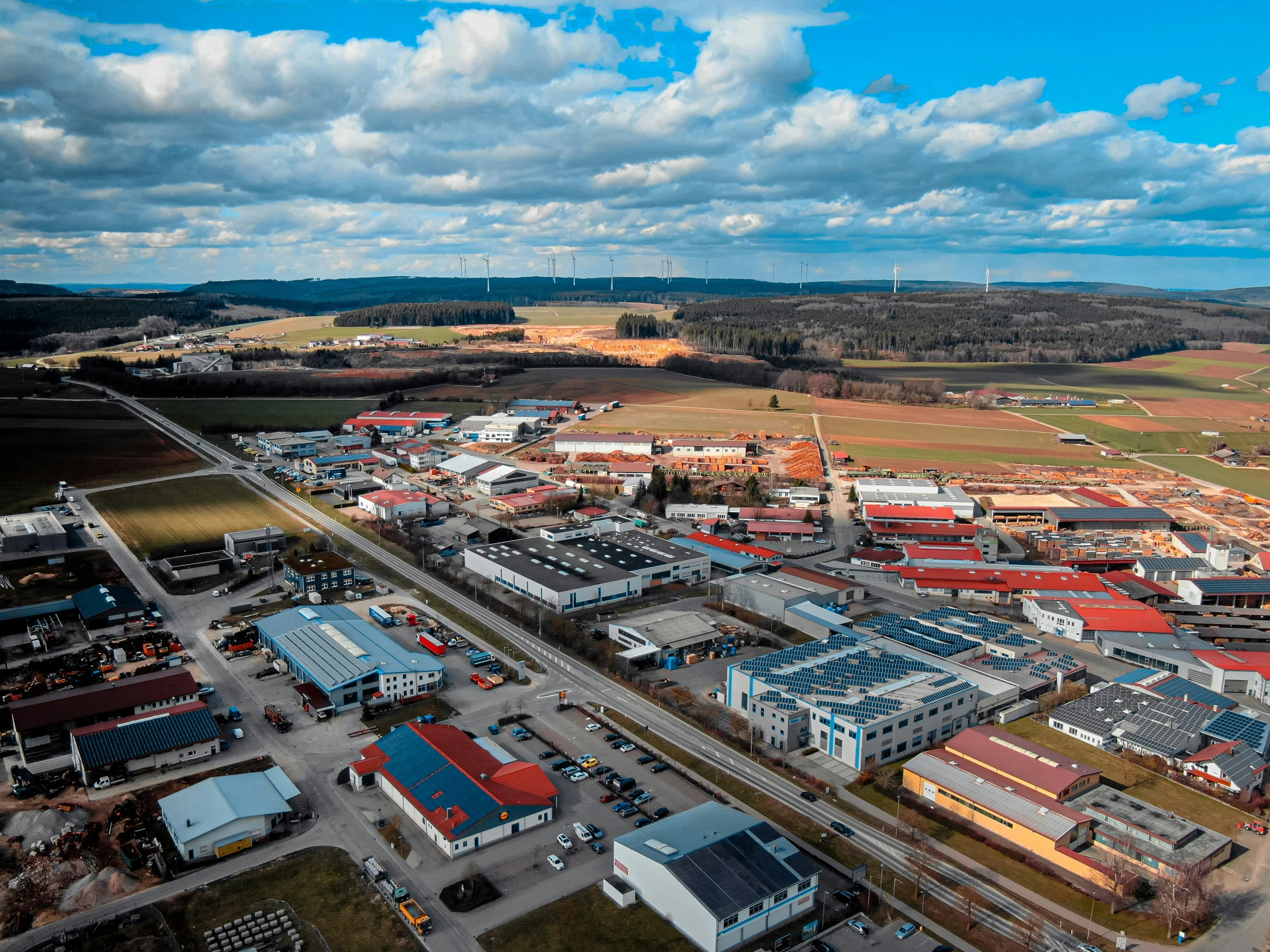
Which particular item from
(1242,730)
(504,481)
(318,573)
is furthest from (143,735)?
(1242,730)

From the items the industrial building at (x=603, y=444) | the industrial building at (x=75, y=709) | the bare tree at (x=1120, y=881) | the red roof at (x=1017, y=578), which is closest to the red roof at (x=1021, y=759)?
Result: the bare tree at (x=1120, y=881)

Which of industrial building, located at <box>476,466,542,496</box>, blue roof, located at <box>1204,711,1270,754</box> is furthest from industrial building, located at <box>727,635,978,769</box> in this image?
industrial building, located at <box>476,466,542,496</box>

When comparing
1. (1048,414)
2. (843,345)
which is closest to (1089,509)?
(1048,414)

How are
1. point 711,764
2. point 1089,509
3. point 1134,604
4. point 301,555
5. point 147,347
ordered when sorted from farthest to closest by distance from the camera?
1. point 147,347
2. point 1089,509
3. point 301,555
4. point 1134,604
5. point 711,764

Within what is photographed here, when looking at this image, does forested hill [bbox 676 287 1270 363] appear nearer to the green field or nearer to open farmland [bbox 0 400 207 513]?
open farmland [bbox 0 400 207 513]

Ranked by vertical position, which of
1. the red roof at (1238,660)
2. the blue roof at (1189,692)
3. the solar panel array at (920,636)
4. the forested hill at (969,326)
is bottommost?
the blue roof at (1189,692)

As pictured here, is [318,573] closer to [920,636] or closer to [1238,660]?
[920,636]

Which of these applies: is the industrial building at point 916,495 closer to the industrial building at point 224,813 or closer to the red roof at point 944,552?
the red roof at point 944,552

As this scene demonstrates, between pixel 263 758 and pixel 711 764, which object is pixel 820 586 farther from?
pixel 263 758
